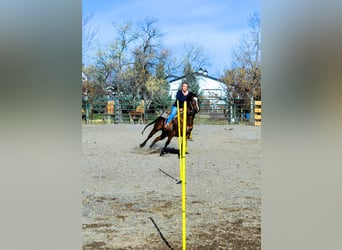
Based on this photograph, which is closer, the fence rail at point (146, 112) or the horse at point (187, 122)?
the horse at point (187, 122)

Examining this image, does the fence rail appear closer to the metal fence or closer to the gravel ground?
the metal fence

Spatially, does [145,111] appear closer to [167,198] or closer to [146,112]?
[146,112]

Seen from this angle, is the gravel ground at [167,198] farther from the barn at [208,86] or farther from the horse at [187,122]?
the barn at [208,86]

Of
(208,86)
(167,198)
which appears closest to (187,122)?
(167,198)

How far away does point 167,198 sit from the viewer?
3902 mm

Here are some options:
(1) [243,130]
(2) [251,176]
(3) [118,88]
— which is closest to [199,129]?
(1) [243,130]

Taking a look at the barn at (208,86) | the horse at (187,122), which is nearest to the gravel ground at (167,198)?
the horse at (187,122)

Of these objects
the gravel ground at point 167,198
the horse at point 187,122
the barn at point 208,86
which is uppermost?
the barn at point 208,86

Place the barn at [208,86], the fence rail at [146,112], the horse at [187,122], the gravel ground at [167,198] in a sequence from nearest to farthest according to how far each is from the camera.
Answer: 1. the gravel ground at [167,198]
2. the horse at [187,122]
3. the barn at [208,86]
4. the fence rail at [146,112]

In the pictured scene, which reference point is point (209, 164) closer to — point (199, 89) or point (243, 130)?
point (243, 130)

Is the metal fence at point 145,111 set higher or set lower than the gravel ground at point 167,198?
higher

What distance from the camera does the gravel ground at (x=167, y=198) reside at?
2.50 metres

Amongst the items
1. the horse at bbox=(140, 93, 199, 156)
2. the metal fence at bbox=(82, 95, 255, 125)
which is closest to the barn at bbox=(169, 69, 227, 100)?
the metal fence at bbox=(82, 95, 255, 125)
